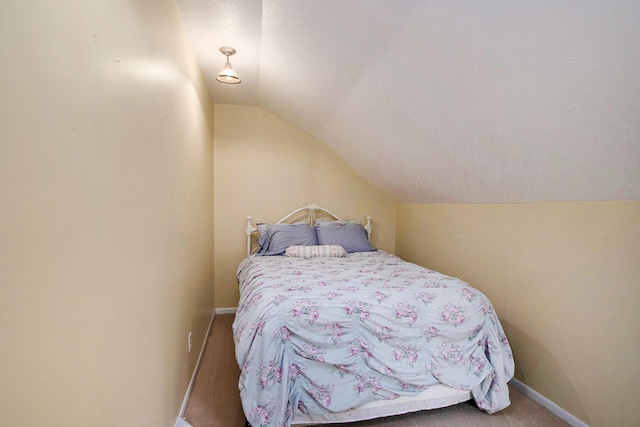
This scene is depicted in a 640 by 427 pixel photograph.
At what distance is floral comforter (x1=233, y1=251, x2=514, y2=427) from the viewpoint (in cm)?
173

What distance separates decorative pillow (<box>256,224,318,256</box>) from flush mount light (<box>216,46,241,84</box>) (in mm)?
1590

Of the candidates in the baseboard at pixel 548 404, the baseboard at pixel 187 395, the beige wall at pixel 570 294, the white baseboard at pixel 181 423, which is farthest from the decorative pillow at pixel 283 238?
the baseboard at pixel 548 404

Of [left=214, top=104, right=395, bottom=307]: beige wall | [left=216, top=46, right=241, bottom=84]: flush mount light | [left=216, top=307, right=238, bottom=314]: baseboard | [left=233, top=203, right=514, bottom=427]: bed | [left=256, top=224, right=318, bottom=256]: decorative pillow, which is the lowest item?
[left=216, top=307, right=238, bottom=314]: baseboard

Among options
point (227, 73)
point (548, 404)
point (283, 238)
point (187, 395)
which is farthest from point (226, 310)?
point (548, 404)

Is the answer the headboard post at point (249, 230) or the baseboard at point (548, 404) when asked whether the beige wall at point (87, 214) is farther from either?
the baseboard at point (548, 404)

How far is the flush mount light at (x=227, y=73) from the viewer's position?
2.35 metres

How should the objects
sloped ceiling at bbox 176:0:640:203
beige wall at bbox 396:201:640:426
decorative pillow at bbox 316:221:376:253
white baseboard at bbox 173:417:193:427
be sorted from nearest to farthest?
sloped ceiling at bbox 176:0:640:203 < beige wall at bbox 396:201:640:426 < white baseboard at bbox 173:417:193:427 < decorative pillow at bbox 316:221:376:253

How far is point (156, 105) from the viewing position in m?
1.55

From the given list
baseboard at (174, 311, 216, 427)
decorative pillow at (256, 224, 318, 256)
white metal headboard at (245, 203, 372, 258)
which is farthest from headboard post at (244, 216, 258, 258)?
baseboard at (174, 311, 216, 427)

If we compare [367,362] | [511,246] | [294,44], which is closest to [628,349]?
[511,246]

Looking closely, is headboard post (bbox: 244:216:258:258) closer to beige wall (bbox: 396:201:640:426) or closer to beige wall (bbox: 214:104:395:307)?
beige wall (bbox: 214:104:395:307)

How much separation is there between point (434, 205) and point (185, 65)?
2472 mm

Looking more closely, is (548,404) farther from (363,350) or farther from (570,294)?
(363,350)

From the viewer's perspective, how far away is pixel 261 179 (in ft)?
12.9
